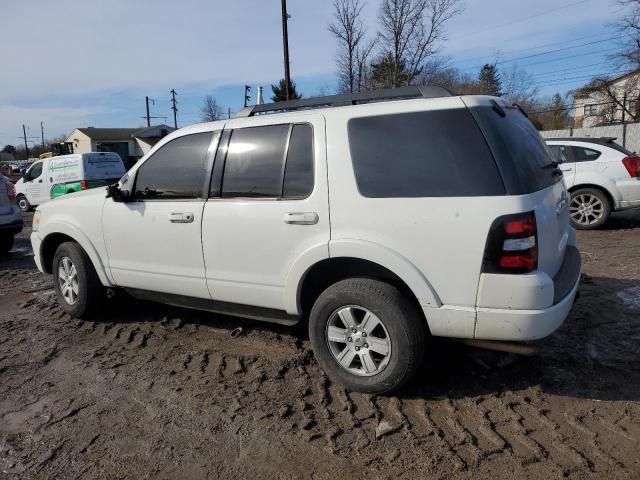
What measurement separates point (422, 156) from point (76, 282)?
3721 mm

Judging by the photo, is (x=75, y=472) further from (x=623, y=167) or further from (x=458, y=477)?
(x=623, y=167)

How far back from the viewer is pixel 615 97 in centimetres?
4241

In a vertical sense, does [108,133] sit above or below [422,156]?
above

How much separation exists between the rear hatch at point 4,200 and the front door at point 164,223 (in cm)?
565

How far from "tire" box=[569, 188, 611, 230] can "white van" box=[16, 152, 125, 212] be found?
40.9 feet

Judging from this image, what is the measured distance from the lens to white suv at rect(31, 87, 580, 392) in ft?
9.22

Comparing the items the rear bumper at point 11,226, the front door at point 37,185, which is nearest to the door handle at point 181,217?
the rear bumper at point 11,226

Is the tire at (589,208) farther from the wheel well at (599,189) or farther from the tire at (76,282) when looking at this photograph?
the tire at (76,282)

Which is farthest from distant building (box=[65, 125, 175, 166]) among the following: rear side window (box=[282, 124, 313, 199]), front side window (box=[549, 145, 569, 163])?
rear side window (box=[282, 124, 313, 199])

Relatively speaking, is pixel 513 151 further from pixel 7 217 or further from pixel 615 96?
pixel 615 96

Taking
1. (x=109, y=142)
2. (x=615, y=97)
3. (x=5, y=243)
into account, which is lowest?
(x=5, y=243)

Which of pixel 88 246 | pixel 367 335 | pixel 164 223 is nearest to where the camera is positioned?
pixel 367 335

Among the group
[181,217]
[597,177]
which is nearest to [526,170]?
[181,217]

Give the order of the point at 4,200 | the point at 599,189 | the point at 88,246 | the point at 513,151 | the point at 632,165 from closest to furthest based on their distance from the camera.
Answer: the point at 513,151
the point at 88,246
the point at 632,165
the point at 599,189
the point at 4,200
